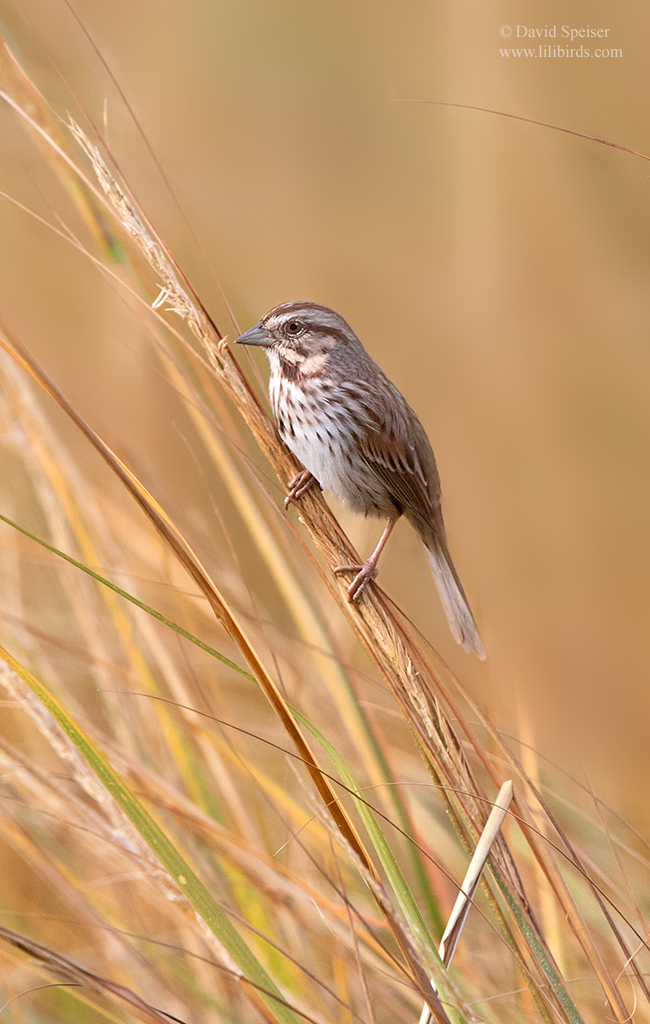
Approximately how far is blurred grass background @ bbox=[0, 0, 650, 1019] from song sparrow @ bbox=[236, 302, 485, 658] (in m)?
0.64

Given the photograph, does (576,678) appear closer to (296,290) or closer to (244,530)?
(244,530)

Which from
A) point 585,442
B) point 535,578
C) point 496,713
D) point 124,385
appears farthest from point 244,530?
point 585,442

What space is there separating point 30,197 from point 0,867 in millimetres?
1936

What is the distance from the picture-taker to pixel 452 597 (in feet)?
7.32


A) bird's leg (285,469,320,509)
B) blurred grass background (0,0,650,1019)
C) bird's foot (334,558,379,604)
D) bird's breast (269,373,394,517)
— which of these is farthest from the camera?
blurred grass background (0,0,650,1019)

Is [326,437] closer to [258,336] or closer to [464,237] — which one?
[258,336]

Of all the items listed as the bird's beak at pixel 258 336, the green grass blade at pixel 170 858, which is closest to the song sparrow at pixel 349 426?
the bird's beak at pixel 258 336

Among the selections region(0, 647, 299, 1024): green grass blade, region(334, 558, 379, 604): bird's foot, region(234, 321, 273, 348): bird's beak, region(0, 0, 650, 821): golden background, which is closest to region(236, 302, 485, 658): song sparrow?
region(234, 321, 273, 348): bird's beak

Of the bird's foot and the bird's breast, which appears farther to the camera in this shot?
the bird's breast

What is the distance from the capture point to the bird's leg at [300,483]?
1774 millimetres

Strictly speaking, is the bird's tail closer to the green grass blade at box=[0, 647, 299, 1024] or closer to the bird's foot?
the bird's foot

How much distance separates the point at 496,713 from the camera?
5.17 ft

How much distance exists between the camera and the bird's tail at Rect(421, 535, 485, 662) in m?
2.18

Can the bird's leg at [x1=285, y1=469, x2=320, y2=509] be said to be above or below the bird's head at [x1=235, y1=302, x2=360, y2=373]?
below
